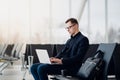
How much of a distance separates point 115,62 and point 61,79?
5.14ft

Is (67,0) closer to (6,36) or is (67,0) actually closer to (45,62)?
(6,36)

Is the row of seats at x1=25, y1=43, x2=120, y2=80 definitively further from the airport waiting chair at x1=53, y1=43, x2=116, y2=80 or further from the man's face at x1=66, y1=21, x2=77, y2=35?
the man's face at x1=66, y1=21, x2=77, y2=35

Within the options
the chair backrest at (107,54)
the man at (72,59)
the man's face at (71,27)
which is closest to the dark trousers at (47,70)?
the man at (72,59)

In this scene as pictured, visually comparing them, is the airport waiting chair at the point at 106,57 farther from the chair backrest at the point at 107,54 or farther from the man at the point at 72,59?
the man at the point at 72,59

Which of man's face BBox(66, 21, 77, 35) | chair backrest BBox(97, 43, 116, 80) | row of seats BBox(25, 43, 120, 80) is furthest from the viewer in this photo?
man's face BBox(66, 21, 77, 35)

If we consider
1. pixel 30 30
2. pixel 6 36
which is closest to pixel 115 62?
pixel 30 30

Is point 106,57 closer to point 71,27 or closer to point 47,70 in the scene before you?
point 71,27

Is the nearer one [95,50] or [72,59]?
[72,59]

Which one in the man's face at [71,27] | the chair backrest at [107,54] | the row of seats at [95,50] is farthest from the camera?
the man's face at [71,27]

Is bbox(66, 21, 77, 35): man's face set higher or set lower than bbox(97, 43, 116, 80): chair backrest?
higher

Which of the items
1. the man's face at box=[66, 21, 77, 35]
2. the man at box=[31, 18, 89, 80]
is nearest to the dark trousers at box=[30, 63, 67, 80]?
the man at box=[31, 18, 89, 80]

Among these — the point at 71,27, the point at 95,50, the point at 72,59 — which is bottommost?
the point at 95,50

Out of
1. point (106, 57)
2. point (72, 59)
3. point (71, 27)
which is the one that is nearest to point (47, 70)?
point (72, 59)

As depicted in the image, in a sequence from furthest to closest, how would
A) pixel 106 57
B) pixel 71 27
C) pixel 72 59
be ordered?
pixel 71 27
pixel 72 59
pixel 106 57
